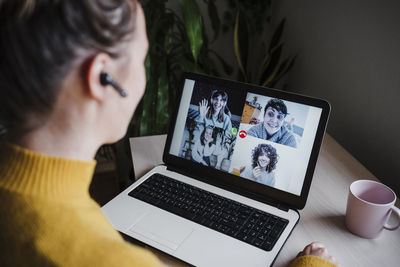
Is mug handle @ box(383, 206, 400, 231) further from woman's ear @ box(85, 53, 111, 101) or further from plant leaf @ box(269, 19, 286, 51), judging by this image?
plant leaf @ box(269, 19, 286, 51)

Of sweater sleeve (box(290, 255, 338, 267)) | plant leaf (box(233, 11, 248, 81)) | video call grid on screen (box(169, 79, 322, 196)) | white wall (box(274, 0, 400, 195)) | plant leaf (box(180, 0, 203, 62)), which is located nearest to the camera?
sweater sleeve (box(290, 255, 338, 267))

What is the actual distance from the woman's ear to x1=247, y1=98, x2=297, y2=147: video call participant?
0.47 m

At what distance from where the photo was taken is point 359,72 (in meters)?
1.05

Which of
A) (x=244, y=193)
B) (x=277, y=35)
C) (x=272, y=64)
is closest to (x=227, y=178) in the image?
(x=244, y=193)

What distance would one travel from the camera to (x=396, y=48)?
0.90 meters

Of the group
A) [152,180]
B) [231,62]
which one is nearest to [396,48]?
[152,180]

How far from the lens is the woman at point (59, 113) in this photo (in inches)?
15.6

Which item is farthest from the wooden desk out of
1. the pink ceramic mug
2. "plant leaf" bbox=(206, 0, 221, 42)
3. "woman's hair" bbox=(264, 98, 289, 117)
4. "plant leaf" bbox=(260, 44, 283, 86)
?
→ "plant leaf" bbox=(206, 0, 221, 42)

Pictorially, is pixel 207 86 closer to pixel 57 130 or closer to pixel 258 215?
pixel 258 215

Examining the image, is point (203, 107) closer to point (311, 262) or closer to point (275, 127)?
point (275, 127)

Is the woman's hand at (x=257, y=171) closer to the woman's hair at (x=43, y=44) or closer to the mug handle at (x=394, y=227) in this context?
the mug handle at (x=394, y=227)

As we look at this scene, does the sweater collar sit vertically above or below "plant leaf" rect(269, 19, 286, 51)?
below

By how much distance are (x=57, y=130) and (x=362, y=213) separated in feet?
2.00

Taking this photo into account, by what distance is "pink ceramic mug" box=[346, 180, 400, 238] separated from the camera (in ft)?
2.24
